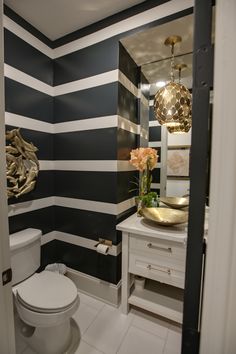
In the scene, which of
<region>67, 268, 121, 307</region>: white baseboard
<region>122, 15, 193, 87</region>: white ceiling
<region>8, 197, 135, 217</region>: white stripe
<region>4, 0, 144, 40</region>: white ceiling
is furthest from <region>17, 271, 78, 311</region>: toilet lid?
<region>4, 0, 144, 40</region>: white ceiling

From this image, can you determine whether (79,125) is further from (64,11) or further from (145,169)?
(64,11)

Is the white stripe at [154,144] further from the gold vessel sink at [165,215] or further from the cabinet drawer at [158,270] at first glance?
the cabinet drawer at [158,270]

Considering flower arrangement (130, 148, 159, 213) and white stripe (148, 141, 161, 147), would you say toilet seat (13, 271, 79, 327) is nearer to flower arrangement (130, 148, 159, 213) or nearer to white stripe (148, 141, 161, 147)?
flower arrangement (130, 148, 159, 213)

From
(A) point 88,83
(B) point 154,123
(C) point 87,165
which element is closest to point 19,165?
(C) point 87,165

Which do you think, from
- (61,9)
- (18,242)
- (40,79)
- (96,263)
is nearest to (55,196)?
(18,242)

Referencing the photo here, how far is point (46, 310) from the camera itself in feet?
3.81

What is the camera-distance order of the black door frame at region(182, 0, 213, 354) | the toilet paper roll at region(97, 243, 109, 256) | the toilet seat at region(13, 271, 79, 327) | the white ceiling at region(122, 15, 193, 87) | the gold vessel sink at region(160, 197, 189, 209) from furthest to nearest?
the gold vessel sink at region(160, 197, 189, 209) < the toilet paper roll at region(97, 243, 109, 256) < the white ceiling at region(122, 15, 193, 87) < the toilet seat at region(13, 271, 79, 327) < the black door frame at region(182, 0, 213, 354)

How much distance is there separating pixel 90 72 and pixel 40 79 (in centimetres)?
50

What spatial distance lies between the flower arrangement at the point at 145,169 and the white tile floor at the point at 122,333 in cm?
95

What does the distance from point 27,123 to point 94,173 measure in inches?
29.7

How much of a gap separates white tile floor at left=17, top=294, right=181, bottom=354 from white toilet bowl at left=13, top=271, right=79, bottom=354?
0.12 meters

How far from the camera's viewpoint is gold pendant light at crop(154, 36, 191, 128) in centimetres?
163

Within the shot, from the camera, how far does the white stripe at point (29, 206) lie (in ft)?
5.17

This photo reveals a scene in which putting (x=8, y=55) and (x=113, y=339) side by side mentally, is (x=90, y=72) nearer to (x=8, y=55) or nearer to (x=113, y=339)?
(x=8, y=55)
